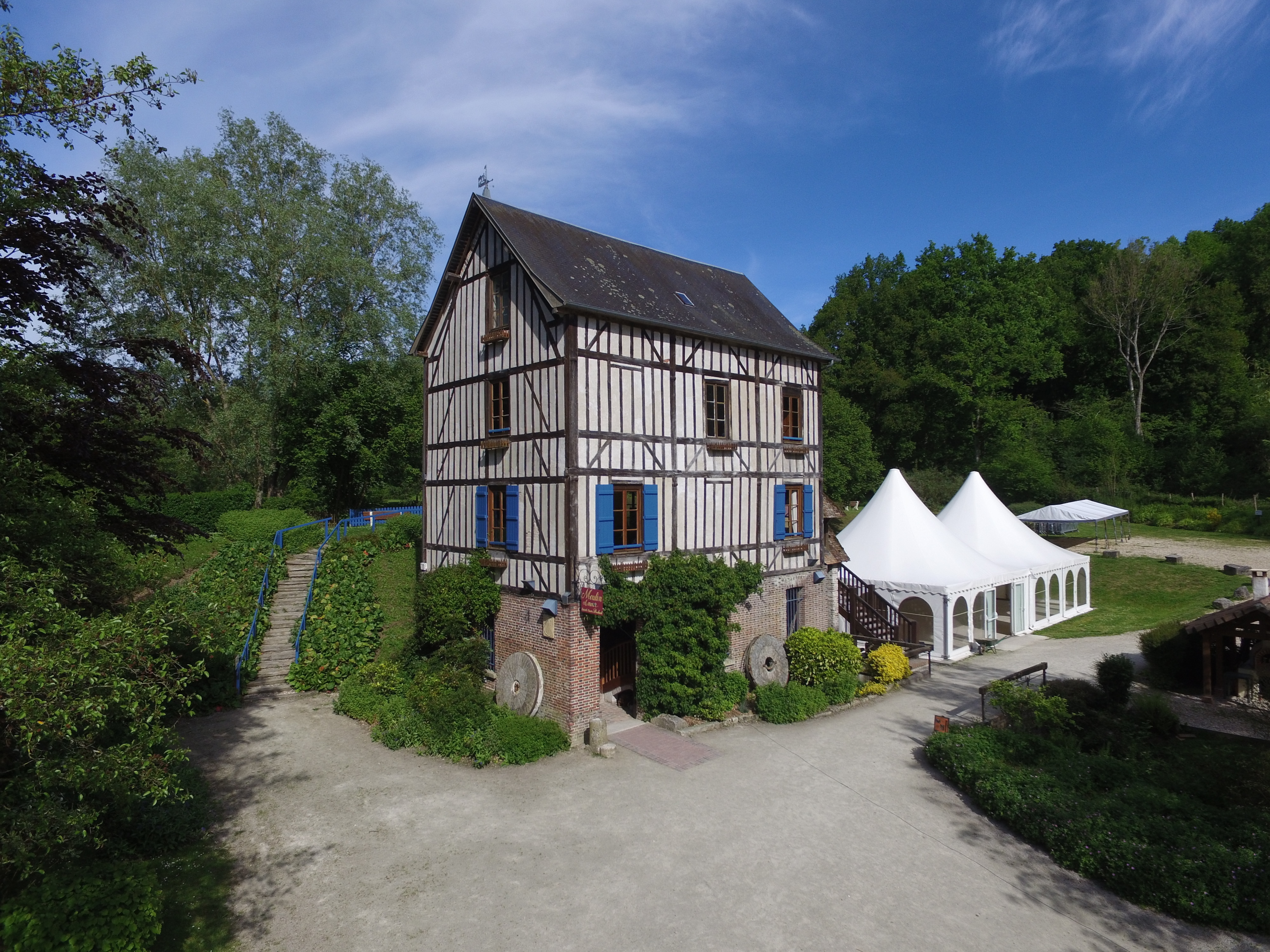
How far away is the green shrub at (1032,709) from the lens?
10.6m

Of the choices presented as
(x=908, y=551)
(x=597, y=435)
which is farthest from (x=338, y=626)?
(x=908, y=551)

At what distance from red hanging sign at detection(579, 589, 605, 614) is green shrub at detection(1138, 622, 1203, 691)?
11.1 metres

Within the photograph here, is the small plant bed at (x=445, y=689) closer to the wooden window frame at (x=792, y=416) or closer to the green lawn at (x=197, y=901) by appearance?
the green lawn at (x=197, y=901)

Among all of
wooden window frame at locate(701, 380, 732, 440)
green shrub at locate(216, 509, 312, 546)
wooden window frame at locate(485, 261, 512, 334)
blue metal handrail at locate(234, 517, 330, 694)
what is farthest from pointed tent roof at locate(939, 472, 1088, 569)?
green shrub at locate(216, 509, 312, 546)

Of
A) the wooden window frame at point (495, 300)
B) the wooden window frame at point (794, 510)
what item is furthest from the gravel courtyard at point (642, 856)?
the wooden window frame at point (495, 300)

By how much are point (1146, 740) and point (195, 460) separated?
13.4 m

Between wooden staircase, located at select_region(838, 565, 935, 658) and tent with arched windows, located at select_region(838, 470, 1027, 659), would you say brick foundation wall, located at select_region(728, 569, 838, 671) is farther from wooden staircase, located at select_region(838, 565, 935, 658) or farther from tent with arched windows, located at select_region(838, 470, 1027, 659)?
tent with arched windows, located at select_region(838, 470, 1027, 659)

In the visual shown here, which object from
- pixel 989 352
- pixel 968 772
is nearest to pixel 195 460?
pixel 968 772

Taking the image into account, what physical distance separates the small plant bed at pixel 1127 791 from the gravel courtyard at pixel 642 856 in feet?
0.85

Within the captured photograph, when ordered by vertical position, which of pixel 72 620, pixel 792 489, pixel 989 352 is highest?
pixel 989 352

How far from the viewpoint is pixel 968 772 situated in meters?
9.58

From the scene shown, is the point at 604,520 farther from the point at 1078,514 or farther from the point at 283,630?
the point at 1078,514

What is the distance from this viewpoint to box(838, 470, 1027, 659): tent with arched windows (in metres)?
17.2

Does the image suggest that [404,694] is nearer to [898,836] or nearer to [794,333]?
[898,836]
